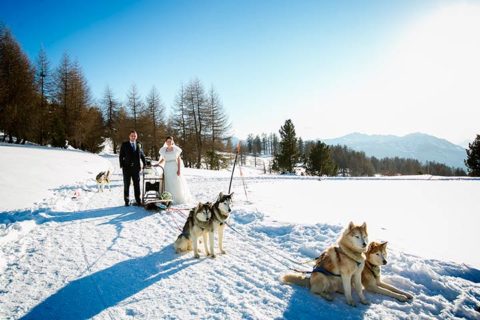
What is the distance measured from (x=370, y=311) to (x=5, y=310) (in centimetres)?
501

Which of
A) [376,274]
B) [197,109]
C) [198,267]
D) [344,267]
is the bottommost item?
[198,267]

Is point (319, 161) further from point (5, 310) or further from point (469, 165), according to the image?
point (5, 310)

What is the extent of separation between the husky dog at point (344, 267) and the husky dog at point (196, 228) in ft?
7.85

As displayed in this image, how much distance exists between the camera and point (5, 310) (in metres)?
3.51

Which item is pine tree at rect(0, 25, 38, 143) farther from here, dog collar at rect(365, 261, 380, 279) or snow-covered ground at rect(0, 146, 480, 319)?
dog collar at rect(365, 261, 380, 279)

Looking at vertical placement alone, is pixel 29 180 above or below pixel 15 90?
below

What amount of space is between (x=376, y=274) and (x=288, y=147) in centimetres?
4058

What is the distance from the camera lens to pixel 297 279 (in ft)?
13.9

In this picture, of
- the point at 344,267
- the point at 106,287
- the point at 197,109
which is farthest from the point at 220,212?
the point at 197,109

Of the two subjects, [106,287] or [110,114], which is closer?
[106,287]

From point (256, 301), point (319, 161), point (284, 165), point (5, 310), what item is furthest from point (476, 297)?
point (319, 161)

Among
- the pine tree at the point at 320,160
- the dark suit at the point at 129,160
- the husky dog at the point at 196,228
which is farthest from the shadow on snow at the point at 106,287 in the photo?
the pine tree at the point at 320,160

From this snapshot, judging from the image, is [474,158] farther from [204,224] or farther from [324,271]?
[204,224]

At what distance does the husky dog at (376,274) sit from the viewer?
393 cm
